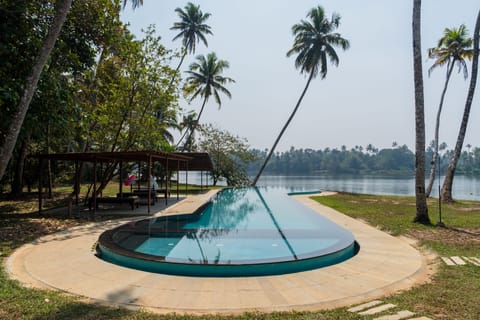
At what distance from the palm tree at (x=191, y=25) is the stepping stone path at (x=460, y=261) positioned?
24.4 meters

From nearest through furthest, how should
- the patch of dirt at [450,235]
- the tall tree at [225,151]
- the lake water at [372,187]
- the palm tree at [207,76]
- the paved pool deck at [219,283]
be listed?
the paved pool deck at [219,283], the patch of dirt at [450,235], the lake water at [372,187], the palm tree at [207,76], the tall tree at [225,151]

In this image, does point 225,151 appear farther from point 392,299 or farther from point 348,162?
point 348,162

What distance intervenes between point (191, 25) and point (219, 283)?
2544 cm

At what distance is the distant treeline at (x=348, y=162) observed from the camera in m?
85.6

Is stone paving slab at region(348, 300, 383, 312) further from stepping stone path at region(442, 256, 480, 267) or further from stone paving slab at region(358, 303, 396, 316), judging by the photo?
stepping stone path at region(442, 256, 480, 267)

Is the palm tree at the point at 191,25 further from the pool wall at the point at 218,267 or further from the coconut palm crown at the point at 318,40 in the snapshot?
the pool wall at the point at 218,267

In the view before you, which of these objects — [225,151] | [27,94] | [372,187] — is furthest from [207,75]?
[27,94]

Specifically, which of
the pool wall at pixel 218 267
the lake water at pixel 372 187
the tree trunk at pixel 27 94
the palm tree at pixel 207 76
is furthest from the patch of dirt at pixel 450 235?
the palm tree at pixel 207 76

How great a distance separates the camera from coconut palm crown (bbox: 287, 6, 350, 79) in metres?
23.0

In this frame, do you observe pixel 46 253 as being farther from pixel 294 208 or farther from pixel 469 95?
pixel 469 95

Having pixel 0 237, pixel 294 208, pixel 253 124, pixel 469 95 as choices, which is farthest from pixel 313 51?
pixel 0 237

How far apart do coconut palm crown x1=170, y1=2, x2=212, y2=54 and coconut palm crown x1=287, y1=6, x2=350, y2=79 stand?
7.75 metres

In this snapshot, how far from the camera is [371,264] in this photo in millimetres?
5227

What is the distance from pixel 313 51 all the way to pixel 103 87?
15.4 metres
